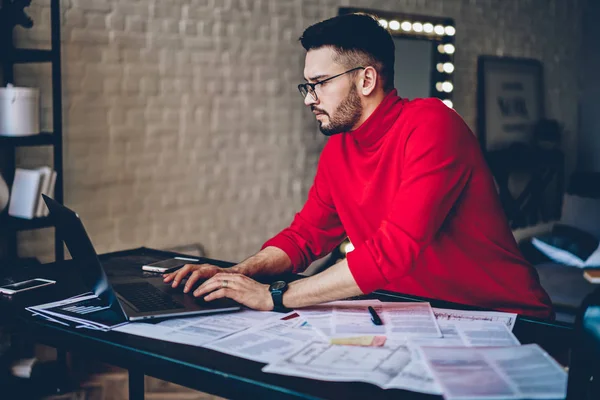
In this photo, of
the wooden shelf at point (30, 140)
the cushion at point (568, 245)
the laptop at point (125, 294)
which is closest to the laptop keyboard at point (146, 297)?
the laptop at point (125, 294)

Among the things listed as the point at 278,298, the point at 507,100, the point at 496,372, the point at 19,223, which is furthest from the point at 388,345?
the point at 507,100

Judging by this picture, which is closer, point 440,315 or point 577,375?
point 577,375

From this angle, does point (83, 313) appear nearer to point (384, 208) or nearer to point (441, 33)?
point (384, 208)

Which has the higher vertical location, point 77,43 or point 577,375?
point 77,43

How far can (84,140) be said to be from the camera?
2709 mm

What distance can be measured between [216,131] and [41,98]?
0.85m

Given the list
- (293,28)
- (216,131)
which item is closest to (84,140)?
(216,131)

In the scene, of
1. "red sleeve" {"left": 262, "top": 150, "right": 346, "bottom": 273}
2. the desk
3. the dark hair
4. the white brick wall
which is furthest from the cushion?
the desk

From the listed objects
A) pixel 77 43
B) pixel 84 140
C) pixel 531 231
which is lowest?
pixel 531 231

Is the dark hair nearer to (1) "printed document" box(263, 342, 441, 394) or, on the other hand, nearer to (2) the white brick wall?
(1) "printed document" box(263, 342, 441, 394)

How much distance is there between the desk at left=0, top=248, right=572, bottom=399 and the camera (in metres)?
1.19

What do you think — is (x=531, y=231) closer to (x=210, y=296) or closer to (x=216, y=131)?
(x=216, y=131)

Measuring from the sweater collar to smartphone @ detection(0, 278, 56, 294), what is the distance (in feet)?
3.14

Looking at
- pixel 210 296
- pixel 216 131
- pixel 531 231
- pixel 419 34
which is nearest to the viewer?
pixel 210 296
